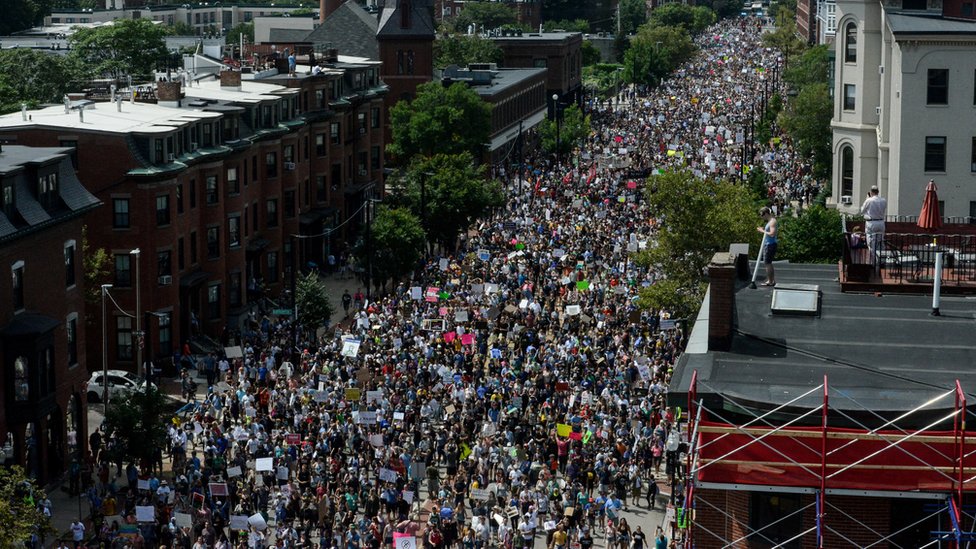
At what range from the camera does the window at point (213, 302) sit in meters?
72.5

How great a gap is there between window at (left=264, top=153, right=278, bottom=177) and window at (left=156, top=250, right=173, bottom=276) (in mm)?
14842

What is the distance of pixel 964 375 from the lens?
30.1m

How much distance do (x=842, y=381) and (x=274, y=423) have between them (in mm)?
27993

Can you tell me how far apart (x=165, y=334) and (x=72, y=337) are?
481 inches

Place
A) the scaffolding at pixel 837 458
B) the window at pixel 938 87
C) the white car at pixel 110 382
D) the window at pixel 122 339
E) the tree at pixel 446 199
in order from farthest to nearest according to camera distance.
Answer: the tree at pixel 446 199 → the window at pixel 938 87 → the window at pixel 122 339 → the white car at pixel 110 382 → the scaffolding at pixel 837 458

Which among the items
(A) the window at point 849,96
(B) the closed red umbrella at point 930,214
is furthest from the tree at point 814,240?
(B) the closed red umbrella at point 930,214

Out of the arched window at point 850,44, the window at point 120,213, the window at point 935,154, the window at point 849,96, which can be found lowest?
the window at point 120,213

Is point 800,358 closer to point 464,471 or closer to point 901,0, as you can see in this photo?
point 464,471

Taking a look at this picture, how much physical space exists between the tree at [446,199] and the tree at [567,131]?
120 feet

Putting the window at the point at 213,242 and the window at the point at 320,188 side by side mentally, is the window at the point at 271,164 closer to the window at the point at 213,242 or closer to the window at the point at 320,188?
the window at the point at 320,188

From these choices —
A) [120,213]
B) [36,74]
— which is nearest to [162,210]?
[120,213]

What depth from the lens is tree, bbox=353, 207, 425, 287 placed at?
81500 millimetres

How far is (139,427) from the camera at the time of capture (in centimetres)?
5094

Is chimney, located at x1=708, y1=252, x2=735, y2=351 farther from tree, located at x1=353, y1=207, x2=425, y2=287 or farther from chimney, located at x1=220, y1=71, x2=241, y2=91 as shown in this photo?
chimney, located at x1=220, y1=71, x2=241, y2=91
